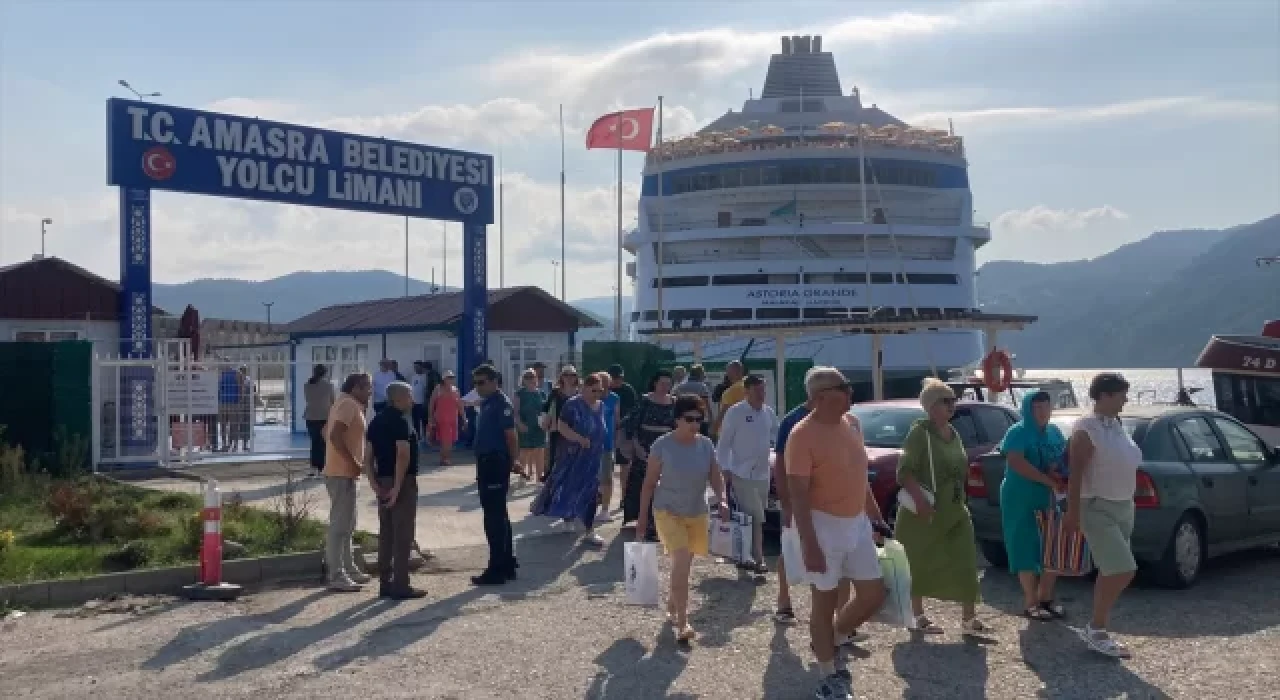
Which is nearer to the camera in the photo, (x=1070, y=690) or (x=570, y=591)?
(x=1070, y=690)

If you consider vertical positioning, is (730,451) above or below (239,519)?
above

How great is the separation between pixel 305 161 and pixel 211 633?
12.8 m

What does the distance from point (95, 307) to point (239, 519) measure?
31.8 feet

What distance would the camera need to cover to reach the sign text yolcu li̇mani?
17609 millimetres

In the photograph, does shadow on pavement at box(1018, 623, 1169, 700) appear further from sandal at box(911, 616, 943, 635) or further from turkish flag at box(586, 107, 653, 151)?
turkish flag at box(586, 107, 653, 151)

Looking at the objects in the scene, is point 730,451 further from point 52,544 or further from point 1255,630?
point 52,544

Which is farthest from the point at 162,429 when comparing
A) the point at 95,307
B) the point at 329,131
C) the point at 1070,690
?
the point at 1070,690

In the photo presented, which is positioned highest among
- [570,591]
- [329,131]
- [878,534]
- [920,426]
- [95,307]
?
[329,131]

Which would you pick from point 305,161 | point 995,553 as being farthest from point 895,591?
point 305,161

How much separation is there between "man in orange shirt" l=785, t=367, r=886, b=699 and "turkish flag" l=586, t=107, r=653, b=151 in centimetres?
2220

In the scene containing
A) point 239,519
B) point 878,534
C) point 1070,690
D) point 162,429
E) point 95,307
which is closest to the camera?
point 1070,690

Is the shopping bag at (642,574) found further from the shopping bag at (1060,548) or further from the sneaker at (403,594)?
the shopping bag at (1060,548)

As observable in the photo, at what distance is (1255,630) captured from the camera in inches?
284

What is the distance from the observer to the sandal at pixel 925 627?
706 centimetres
